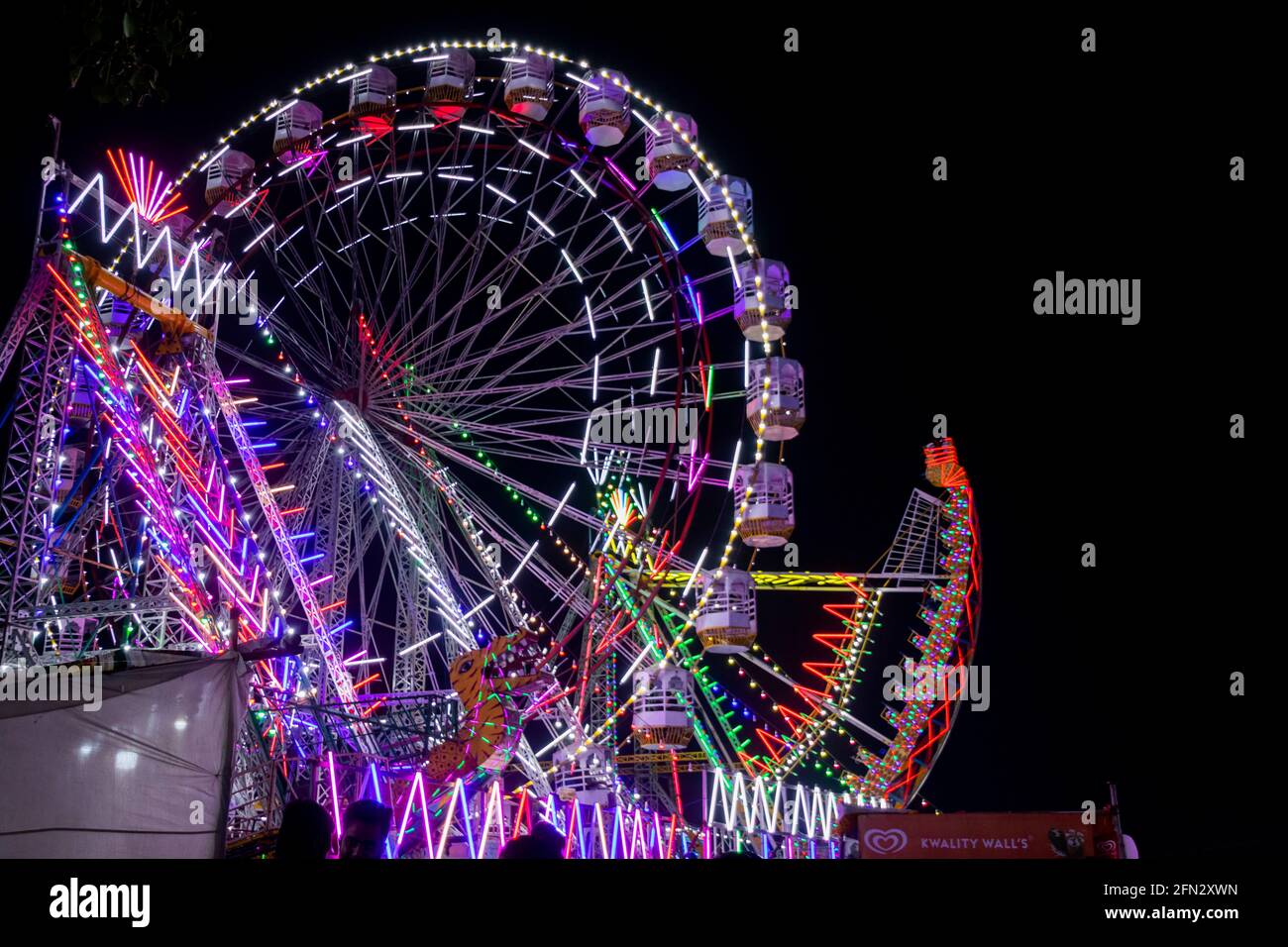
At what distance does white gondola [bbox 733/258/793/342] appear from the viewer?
53.7ft

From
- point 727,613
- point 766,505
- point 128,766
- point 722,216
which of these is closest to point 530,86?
point 722,216

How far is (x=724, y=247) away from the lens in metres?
16.5

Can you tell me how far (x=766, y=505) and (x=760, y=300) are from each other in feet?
9.45

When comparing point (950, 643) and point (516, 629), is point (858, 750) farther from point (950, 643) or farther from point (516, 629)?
point (516, 629)

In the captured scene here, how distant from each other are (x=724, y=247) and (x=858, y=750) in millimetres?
12995

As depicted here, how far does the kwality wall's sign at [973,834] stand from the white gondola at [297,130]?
504 inches

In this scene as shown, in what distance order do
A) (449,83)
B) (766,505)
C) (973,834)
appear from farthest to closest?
1. (449,83)
2. (766,505)
3. (973,834)

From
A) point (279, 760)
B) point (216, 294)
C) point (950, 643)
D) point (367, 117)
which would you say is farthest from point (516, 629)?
point (950, 643)

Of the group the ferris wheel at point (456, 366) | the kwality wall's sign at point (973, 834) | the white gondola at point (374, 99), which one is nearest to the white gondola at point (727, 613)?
the ferris wheel at point (456, 366)

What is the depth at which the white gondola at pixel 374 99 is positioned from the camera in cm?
1644

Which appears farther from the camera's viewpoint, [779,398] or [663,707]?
[663,707]

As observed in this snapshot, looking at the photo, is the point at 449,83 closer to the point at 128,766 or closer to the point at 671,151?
the point at 671,151

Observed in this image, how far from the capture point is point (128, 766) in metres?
8.27
